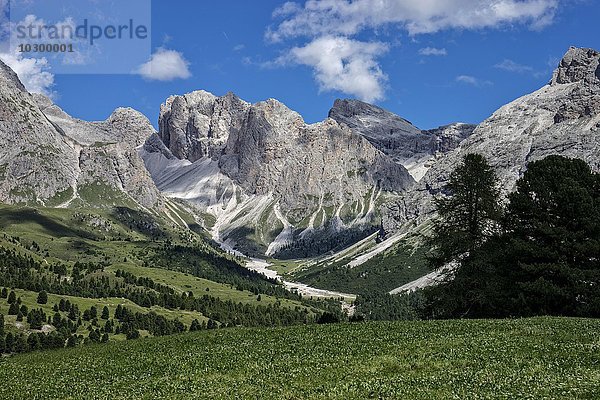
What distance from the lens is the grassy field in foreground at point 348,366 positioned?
23.6m

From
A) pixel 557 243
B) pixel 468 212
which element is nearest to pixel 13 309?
pixel 468 212

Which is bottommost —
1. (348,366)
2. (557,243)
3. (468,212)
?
(348,366)

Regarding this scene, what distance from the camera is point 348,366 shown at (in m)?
29.1

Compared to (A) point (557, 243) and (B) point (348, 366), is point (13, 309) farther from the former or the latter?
(B) point (348, 366)

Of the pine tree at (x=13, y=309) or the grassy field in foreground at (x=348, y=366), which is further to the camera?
the pine tree at (x=13, y=309)

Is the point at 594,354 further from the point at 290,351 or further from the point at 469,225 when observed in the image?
the point at 469,225

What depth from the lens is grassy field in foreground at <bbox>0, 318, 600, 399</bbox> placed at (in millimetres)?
23641

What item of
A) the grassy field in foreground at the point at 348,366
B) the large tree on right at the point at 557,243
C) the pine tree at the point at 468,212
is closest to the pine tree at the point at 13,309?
the grassy field in foreground at the point at 348,366

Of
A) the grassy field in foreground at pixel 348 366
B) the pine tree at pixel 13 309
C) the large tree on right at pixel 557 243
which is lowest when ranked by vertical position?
the pine tree at pixel 13 309

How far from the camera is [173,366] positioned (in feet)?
107

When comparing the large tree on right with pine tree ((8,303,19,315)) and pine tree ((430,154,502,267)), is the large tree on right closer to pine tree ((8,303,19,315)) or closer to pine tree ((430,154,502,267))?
pine tree ((430,154,502,267))

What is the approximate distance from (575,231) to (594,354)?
35787 mm

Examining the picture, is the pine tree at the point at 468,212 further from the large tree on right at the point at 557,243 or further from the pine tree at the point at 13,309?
the pine tree at the point at 13,309

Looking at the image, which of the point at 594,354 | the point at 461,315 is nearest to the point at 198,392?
the point at 594,354
